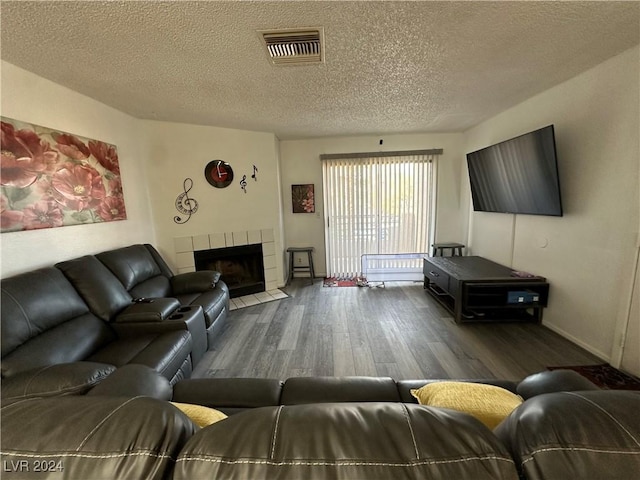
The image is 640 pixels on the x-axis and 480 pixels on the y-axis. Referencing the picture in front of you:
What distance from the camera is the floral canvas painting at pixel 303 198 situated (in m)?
4.22

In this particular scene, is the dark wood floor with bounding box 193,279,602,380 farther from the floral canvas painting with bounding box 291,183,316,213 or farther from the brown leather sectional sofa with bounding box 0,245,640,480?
the floral canvas painting with bounding box 291,183,316,213

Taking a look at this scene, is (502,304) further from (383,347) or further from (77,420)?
(77,420)

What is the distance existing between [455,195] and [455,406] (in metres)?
3.93

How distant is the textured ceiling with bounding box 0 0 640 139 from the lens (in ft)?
4.27

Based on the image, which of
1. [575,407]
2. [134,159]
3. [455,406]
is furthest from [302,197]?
[575,407]

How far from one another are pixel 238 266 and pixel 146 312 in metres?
1.89

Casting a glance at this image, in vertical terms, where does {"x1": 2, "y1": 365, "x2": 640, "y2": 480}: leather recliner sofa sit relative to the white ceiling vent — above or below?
below

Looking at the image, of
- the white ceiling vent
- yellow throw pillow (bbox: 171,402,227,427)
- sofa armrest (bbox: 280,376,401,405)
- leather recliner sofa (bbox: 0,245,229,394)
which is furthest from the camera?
the white ceiling vent

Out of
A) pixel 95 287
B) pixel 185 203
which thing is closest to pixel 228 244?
pixel 185 203

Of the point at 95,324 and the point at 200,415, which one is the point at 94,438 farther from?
the point at 95,324

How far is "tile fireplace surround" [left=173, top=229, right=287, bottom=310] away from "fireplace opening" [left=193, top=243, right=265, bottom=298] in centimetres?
6

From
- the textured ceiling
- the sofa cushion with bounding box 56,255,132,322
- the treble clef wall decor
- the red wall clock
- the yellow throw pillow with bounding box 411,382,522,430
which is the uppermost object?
the textured ceiling

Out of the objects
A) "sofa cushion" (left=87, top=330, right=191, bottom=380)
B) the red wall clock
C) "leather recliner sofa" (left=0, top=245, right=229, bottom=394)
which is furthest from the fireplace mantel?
"sofa cushion" (left=87, top=330, right=191, bottom=380)

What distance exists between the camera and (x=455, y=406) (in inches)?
33.6
